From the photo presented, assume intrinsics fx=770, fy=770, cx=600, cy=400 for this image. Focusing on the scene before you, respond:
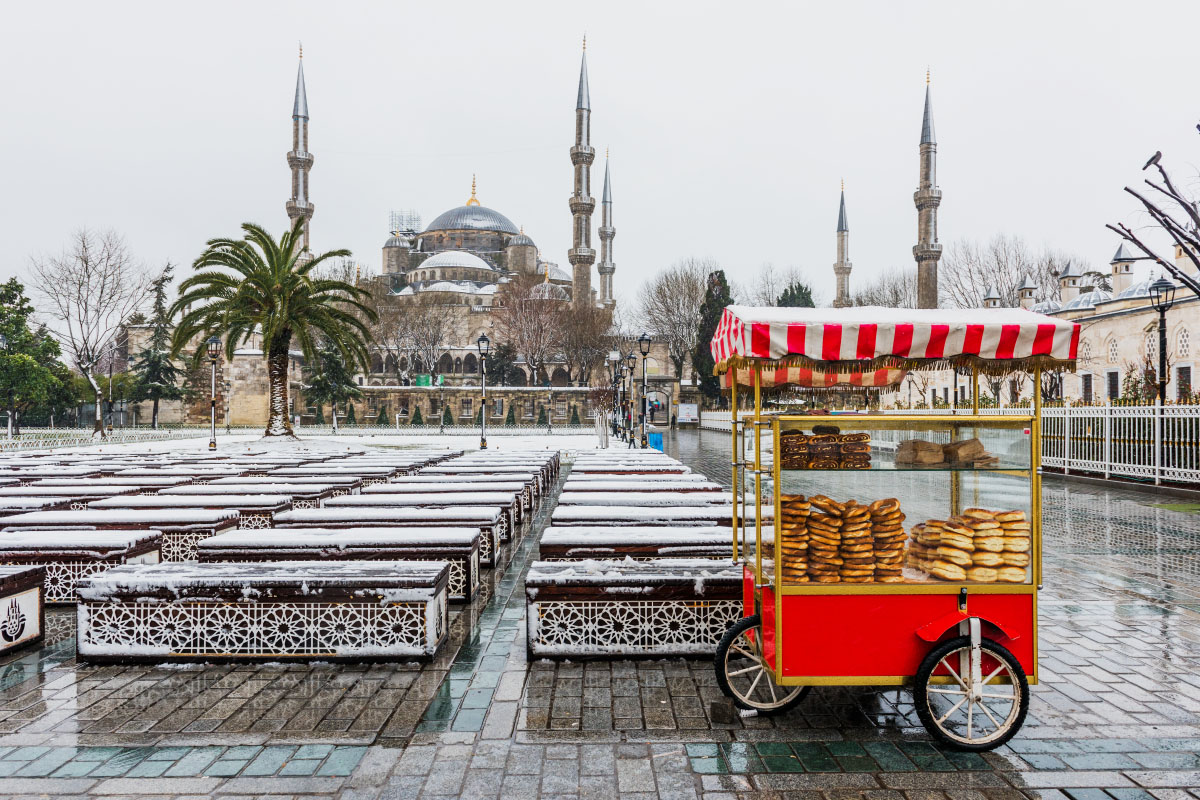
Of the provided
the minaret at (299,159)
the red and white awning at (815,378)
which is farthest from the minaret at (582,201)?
the red and white awning at (815,378)

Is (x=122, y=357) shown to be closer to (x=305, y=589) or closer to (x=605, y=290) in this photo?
(x=605, y=290)

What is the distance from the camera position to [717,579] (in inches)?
181

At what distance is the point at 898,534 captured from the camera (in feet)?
12.3

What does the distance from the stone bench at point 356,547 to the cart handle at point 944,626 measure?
11.4ft

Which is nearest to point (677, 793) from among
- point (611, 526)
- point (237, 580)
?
point (237, 580)

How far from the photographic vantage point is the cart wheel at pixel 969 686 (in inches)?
134

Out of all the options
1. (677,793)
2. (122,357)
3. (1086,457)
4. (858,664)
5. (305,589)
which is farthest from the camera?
(122,357)

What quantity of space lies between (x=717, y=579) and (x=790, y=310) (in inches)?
67.8

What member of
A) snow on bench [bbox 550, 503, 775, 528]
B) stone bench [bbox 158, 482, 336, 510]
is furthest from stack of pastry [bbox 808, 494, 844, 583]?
stone bench [bbox 158, 482, 336, 510]

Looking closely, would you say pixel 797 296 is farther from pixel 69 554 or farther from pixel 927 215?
pixel 69 554

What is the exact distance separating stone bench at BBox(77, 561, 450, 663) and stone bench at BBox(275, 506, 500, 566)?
2082 mm

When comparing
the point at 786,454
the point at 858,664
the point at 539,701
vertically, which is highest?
the point at 786,454

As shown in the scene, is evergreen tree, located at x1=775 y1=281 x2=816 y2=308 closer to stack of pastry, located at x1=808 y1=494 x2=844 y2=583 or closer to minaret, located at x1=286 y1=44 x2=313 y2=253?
minaret, located at x1=286 y1=44 x2=313 y2=253

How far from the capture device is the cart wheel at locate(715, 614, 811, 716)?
3797 mm
